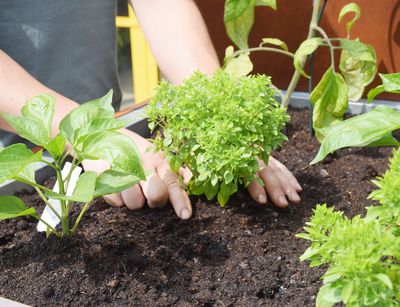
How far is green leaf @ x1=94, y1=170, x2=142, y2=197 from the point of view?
80 centimetres

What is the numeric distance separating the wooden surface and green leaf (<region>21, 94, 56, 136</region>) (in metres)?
0.97

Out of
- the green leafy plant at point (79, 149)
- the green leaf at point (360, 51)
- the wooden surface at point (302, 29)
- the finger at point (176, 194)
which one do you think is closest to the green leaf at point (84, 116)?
the green leafy plant at point (79, 149)

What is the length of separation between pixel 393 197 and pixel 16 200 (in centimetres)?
61

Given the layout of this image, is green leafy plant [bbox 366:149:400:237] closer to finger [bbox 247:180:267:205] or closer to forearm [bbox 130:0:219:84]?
finger [bbox 247:180:267:205]

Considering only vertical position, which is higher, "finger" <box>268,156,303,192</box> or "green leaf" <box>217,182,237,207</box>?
"green leaf" <box>217,182,237,207</box>

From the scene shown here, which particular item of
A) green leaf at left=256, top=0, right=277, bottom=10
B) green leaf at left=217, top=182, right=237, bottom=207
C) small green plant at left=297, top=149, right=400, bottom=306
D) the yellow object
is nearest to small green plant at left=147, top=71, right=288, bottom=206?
green leaf at left=217, top=182, right=237, bottom=207

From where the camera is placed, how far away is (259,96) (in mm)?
931

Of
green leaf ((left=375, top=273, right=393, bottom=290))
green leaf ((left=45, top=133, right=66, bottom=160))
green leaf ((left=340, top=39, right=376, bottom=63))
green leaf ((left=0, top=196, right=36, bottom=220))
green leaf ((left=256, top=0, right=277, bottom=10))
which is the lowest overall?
green leaf ((left=0, top=196, right=36, bottom=220))

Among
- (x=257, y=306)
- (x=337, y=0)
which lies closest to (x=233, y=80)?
(x=257, y=306)

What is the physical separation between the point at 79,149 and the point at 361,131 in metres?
0.45

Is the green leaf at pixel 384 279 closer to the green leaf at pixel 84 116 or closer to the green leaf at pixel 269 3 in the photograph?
the green leaf at pixel 84 116

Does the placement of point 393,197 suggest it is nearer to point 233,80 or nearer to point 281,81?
point 233,80

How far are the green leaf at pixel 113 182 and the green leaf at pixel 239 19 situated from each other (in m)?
0.71

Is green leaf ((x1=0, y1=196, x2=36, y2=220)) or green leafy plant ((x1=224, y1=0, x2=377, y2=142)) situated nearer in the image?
green leaf ((x1=0, y1=196, x2=36, y2=220))
